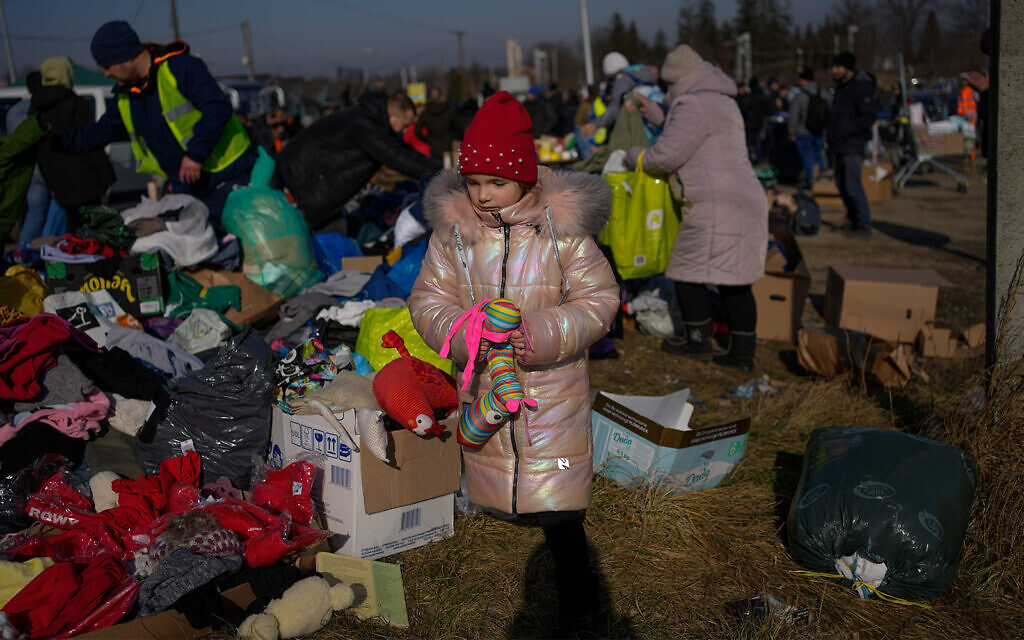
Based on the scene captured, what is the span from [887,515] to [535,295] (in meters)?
1.45

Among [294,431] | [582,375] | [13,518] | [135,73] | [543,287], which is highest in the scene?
[135,73]

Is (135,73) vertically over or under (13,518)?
over

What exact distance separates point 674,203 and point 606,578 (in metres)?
3.01

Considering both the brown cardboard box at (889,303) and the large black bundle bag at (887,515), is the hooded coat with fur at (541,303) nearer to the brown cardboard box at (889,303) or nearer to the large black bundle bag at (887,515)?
the large black bundle bag at (887,515)

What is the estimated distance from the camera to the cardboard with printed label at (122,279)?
14.7ft

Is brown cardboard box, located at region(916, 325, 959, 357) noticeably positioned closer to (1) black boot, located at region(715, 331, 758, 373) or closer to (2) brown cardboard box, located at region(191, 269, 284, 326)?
(1) black boot, located at region(715, 331, 758, 373)

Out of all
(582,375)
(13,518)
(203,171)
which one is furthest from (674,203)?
(13,518)

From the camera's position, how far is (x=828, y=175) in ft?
40.8

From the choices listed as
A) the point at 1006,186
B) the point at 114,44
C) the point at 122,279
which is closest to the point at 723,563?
the point at 1006,186

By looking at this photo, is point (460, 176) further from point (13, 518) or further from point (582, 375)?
point (13, 518)

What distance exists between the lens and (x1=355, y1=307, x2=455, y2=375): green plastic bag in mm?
3715

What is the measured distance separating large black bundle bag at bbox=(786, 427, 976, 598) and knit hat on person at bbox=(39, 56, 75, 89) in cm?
657

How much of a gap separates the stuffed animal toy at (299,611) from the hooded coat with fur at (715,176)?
315cm

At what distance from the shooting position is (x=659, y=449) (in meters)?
3.23
